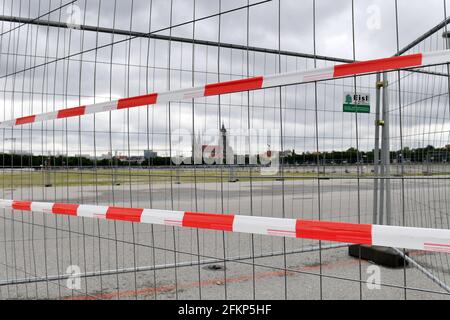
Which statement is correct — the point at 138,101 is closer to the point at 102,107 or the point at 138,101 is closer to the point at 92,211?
the point at 102,107

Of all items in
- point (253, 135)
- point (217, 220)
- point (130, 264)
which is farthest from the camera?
point (130, 264)

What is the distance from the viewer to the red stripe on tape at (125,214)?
120 inches

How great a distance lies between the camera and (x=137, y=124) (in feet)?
16.1

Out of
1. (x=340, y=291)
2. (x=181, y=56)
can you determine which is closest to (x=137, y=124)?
(x=181, y=56)

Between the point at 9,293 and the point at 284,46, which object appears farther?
the point at 9,293

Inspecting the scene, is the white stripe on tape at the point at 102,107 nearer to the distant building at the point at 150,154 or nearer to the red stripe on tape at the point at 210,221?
the distant building at the point at 150,154

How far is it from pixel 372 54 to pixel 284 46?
2.63ft

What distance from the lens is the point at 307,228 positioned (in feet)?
7.70

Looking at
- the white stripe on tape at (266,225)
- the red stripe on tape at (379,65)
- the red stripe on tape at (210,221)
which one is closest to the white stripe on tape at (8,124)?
the red stripe on tape at (210,221)

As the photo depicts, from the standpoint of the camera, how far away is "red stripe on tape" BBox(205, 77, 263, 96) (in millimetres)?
2916

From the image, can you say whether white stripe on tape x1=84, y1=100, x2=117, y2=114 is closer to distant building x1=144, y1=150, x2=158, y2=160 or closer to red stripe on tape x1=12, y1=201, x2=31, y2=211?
distant building x1=144, y1=150, x2=158, y2=160

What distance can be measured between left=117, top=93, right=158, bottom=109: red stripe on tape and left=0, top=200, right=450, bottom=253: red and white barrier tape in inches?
36.9

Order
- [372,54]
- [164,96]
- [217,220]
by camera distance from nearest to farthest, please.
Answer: [217,220], [164,96], [372,54]
